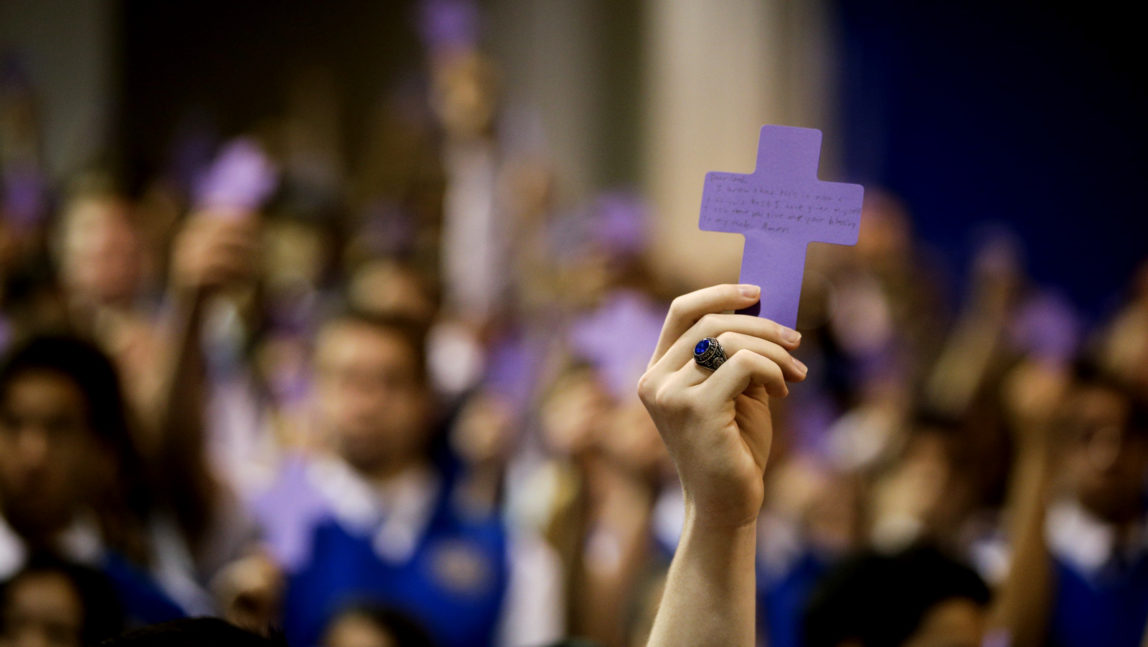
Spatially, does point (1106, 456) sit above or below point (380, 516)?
above

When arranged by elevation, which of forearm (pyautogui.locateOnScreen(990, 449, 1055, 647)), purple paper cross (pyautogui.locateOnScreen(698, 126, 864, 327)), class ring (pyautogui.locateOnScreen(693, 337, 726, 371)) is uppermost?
purple paper cross (pyautogui.locateOnScreen(698, 126, 864, 327))

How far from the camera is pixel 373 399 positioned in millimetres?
2566

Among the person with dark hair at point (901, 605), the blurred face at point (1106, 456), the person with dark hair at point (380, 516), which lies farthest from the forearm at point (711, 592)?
the blurred face at point (1106, 456)

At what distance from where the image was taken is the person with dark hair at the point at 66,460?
214 centimetres

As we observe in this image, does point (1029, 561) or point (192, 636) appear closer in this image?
point (192, 636)

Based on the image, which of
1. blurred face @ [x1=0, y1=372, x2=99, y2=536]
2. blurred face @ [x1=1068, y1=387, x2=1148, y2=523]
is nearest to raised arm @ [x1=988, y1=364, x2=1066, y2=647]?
blurred face @ [x1=1068, y1=387, x2=1148, y2=523]

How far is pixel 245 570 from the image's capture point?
2291 mm

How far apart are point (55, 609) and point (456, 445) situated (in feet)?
4.05

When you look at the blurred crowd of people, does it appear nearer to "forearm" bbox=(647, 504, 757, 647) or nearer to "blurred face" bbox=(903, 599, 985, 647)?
"blurred face" bbox=(903, 599, 985, 647)

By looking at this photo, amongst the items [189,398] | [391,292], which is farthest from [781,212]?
[391,292]

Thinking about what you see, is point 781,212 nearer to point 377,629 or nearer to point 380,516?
point 377,629

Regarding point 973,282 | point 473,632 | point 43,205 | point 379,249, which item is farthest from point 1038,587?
point 973,282

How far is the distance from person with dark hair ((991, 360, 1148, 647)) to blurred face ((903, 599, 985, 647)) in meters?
0.40

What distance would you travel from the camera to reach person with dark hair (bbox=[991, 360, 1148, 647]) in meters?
2.37
